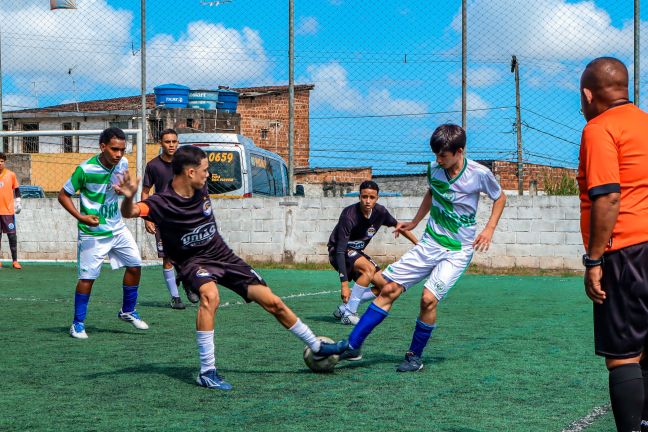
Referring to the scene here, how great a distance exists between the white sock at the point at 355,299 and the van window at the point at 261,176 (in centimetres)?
1074

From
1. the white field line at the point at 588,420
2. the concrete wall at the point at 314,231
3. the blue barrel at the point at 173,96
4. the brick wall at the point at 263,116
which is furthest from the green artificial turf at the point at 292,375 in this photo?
the brick wall at the point at 263,116

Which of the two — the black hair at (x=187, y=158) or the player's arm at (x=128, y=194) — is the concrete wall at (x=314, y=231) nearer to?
the black hair at (x=187, y=158)

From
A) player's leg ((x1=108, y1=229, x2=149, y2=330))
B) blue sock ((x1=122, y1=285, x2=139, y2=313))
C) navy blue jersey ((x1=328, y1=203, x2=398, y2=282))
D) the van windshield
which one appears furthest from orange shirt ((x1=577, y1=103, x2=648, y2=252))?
the van windshield

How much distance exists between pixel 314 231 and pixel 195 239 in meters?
12.5

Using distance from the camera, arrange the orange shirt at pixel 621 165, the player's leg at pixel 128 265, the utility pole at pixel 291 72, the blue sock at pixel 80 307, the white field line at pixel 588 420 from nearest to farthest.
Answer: the orange shirt at pixel 621 165 → the white field line at pixel 588 420 → the blue sock at pixel 80 307 → the player's leg at pixel 128 265 → the utility pole at pixel 291 72

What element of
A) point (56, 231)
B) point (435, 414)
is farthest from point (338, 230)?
point (56, 231)

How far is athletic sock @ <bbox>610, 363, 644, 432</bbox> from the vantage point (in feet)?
13.4

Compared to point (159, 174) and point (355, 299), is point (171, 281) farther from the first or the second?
point (355, 299)

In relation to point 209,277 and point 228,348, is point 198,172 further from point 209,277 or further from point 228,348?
point 228,348

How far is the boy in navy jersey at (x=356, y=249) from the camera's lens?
30.9ft

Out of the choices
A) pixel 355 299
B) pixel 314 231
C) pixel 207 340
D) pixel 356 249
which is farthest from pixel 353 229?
pixel 314 231

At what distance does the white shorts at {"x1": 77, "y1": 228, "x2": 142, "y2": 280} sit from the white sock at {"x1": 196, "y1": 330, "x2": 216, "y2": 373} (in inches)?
111

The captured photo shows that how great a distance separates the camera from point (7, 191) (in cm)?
1708

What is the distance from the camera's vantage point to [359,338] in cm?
673
